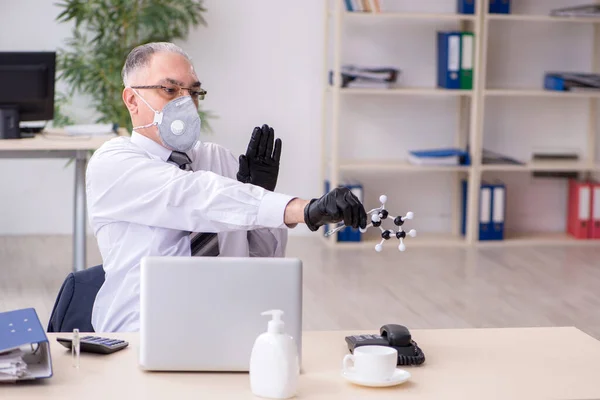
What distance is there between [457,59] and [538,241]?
1.26 m

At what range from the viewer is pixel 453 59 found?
5.96 m

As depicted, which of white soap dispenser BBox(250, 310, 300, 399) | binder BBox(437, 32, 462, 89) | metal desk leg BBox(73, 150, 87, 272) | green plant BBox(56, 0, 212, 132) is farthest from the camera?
binder BBox(437, 32, 462, 89)

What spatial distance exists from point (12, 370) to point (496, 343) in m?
0.97

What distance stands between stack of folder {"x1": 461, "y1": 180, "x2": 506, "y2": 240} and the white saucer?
443 centimetres

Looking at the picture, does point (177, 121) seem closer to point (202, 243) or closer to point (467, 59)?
point (202, 243)

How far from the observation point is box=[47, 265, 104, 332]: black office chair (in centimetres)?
232

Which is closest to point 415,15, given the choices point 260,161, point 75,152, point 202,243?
point 75,152

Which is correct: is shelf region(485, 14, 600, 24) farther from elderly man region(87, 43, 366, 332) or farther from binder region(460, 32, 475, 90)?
elderly man region(87, 43, 366, 332)

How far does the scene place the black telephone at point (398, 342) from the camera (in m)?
1.87

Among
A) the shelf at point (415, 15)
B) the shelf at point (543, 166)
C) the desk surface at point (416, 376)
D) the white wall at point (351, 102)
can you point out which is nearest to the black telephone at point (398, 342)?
the desk surface at point (416, 376)

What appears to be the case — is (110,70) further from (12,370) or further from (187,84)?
(12,370)

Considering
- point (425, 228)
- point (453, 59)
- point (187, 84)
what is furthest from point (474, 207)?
point (187, 84)

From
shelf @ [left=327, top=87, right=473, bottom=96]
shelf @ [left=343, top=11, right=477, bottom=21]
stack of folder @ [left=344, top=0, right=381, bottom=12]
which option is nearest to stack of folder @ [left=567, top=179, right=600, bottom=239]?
shelf @ [left=327, top=87, right=473, bottom=96]

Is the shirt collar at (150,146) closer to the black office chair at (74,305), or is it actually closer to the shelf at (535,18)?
the black office chair at (74,305)
